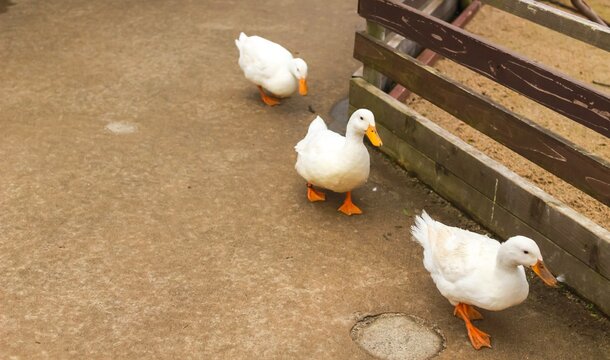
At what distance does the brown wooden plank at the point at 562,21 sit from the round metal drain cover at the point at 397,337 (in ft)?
7.75

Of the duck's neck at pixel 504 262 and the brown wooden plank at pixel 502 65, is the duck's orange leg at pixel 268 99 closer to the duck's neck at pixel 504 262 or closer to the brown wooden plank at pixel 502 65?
the brown wooden plank at pixel 502 65

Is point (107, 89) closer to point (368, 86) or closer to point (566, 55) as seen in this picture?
point (368, 86)

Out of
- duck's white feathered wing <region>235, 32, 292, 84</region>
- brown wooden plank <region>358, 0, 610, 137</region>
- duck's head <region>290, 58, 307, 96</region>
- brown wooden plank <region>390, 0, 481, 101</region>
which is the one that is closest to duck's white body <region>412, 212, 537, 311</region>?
brown wooden plank <region>358, 0, 610, 137</region>

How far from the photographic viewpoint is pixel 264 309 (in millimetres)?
4680

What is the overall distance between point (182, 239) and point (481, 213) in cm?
209

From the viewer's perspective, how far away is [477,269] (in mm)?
4324

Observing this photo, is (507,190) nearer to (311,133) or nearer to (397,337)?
(397,337)

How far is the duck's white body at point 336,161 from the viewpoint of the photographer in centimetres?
540

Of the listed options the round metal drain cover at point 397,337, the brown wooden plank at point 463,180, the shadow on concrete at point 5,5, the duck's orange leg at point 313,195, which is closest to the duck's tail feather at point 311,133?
the duck's orange leg at point 313,195

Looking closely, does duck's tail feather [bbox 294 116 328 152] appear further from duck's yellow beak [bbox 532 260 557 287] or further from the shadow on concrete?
the shadow on concrete

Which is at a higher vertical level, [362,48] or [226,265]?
[362,48]

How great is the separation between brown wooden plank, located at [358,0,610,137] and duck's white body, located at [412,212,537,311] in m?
0.95

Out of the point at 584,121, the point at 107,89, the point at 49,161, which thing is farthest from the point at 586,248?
the point at 107,89

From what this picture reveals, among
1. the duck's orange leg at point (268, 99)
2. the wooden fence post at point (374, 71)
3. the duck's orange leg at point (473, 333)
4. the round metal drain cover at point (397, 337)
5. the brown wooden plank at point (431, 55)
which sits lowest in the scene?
the duck's orange leg at point (268, 99)
